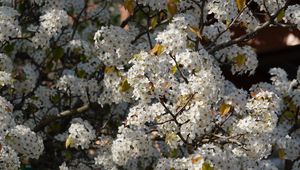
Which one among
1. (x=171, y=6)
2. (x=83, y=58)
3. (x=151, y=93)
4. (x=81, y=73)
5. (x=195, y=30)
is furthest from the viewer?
(x=83, y=58)

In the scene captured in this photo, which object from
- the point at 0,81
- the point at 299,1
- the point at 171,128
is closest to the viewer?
the point at 171,128

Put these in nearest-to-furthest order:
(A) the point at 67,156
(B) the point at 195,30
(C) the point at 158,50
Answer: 1. (C) the point at 158,50
2. (B) the point at 195,30
3. (A) the point at 67,156

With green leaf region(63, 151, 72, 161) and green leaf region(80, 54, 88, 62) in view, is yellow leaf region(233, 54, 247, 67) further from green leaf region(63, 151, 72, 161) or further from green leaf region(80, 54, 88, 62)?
green leaf region(63, 151, 72, 161)

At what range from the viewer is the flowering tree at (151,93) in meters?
4.35

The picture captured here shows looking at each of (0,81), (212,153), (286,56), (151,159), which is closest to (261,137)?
(212,153)

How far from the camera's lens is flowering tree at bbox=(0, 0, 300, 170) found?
4.35m

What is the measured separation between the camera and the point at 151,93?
4.22m

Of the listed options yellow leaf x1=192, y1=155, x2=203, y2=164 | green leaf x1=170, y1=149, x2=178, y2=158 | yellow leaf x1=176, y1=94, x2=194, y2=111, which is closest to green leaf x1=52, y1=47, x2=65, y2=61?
green leaf x1=170, y1=149, x2=178, y2=158

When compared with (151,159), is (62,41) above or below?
above

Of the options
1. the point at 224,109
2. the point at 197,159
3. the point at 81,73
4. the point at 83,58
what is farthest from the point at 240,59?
the point at 83,58

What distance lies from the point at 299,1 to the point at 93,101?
2.83 meters

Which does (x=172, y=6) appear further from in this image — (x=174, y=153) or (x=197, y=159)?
(x=197, y=159)

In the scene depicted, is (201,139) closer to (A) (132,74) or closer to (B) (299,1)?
(A) (132,74)

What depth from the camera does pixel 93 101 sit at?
5609 millimetres
